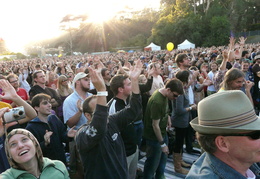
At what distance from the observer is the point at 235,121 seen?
3.77 ft

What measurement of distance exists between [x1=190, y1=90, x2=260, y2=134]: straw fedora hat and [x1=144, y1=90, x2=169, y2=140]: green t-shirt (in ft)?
5.82

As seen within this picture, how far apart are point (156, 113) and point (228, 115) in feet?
6.13

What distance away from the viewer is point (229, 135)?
3.87ft

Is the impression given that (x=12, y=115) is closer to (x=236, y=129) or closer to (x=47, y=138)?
(x=47, y=138)

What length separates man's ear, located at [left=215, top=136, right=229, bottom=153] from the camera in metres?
1.21

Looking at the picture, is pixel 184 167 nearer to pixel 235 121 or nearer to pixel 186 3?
pixel 235 121

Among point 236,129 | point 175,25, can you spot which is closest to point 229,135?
point 236,129

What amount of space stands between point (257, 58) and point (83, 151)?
6.50 m

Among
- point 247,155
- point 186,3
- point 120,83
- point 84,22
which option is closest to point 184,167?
point 120,83

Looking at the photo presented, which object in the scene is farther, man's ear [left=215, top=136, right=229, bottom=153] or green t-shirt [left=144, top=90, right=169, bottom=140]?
green t-shirt [left=144, top=90, right=169, bottom=140]

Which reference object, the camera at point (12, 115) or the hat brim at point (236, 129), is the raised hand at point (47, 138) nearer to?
the camera at point (12, 115)

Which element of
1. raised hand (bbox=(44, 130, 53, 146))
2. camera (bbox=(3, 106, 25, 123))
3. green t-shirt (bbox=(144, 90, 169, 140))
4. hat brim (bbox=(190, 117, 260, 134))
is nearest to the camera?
hat brim (bbox=(190, 117, 260, 134))

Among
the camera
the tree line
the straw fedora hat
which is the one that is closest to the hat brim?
the straw fedora hat

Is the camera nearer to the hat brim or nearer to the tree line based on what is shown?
the hat brim
